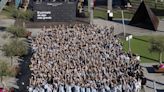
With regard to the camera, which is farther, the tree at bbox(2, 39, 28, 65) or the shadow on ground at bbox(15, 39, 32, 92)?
Answer: the tree at bbox(2, 39, 28, 65)

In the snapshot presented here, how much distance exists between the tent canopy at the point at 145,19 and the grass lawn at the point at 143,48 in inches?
164

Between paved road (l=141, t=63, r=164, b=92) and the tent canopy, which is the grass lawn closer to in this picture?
paved road (l=141, t=63, r=164, b=92)

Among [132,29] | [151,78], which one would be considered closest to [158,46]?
[151,78]

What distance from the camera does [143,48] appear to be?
163 feet

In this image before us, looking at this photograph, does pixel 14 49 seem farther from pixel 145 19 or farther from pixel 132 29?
pixel 145 19

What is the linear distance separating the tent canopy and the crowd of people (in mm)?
14521

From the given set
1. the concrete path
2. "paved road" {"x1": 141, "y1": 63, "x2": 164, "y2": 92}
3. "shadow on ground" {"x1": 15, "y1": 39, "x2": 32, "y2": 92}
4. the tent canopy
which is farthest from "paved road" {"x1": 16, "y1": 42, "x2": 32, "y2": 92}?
the tent canopy

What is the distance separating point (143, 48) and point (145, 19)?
10.3m

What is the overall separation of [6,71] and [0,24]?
23.0 metres

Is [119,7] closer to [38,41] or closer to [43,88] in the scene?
[38,41]

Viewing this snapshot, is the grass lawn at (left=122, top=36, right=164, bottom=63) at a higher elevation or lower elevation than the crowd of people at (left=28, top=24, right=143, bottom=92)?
lower

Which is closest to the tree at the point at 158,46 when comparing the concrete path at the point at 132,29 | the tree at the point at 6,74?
the tree at the point at 6,74

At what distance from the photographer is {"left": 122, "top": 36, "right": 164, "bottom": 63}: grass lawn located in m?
45.8

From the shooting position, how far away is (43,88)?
33281mm
